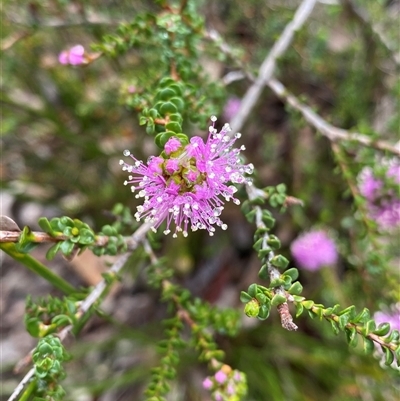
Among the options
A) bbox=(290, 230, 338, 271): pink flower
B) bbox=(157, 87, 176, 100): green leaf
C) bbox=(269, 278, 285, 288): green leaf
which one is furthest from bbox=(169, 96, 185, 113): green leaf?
bbox=(290, 230, 338, 271): pink flower

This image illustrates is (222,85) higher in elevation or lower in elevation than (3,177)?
higher

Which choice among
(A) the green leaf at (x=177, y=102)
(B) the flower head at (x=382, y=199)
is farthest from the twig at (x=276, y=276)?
(B) the flower head at (x=382, y=199)

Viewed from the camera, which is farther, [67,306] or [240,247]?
[240,247]

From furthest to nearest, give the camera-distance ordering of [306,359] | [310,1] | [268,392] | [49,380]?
[306,359]
[268,392]
[310,1]
[49,380]

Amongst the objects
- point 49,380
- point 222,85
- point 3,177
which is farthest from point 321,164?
point 49,380

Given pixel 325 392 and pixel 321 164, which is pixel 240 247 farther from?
pixel 325 392

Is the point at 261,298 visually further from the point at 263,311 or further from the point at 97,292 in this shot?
the point at 97,292
